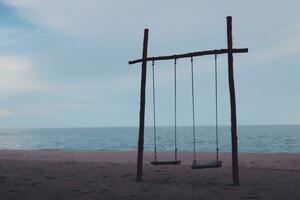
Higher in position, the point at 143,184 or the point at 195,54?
the point at 195,54

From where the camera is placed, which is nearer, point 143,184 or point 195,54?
point 195,54

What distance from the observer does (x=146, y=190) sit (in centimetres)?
1127

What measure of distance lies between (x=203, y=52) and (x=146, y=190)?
4.09m

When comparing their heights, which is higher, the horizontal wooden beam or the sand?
the horizontal wooden beam

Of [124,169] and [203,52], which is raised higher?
Result: [203,52]

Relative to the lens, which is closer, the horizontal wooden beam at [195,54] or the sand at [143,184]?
the sand at [143,184]

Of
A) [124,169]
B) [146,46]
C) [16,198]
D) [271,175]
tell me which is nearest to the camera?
[16,198]

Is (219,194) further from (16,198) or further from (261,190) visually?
(16,198)

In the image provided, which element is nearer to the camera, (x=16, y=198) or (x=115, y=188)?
(x=16, y=198)

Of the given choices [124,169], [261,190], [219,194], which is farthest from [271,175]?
[124,169]

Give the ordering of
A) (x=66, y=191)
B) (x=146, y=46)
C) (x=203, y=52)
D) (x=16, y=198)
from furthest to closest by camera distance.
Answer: (x=146, y=46) < (x=203, y=52) < (x=66, y=191) < (x=16, y=198)

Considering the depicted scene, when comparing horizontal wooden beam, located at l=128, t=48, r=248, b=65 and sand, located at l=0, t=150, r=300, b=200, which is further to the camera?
horizontal wooden beam, located at l=128, t=48, r=248, b=65

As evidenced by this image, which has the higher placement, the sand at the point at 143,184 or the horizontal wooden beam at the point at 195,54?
the horizontal wooden beam at the point at 195,54

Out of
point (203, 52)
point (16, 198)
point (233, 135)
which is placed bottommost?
point (16, 198)
